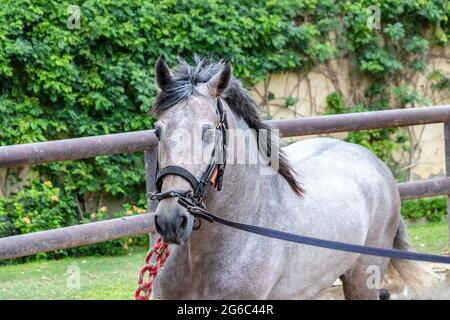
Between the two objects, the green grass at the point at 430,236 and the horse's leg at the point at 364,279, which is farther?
the green grass at the point at 430,236

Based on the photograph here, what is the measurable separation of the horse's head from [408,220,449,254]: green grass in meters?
A: 4.63

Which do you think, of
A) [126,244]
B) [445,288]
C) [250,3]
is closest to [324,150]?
[445,288]

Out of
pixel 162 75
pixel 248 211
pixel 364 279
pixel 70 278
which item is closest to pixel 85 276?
pixel 70 278

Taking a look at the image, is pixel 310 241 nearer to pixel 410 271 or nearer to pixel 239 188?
pixel 239 188

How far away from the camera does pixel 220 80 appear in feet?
13.6

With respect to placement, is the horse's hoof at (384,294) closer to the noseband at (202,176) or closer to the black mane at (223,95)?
the black mane at (223,95)

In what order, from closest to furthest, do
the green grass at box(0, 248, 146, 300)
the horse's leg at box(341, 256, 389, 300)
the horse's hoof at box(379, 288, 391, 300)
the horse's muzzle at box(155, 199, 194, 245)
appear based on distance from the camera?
the horse's muzzle at box(155, 199, 194, 245) < the horse's leg at box(341, 256, 389, 300) < the horse's hoof at box(379, 288, 391, 300) < the green grass at box(0, 248, 146, 300)

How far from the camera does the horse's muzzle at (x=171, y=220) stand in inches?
148

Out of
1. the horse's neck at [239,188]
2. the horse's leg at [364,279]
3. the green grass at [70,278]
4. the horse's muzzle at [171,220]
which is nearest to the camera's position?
the horse's muzzle at [171,220]

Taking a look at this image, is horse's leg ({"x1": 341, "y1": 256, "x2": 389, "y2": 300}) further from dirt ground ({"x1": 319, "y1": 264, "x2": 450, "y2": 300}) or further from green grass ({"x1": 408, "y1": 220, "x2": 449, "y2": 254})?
green grass ({"x1": 408, "y1": 220, "x2": 449, "y2": 254})

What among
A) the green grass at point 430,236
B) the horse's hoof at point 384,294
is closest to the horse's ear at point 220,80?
the horse's hoof at point 384,294

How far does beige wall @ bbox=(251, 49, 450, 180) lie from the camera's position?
34.9 feet

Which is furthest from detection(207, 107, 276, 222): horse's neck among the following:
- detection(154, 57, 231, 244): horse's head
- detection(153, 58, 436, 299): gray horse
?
detection(154, 57, 231, 244): horse's head

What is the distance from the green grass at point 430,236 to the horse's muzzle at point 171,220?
488 centimetres
